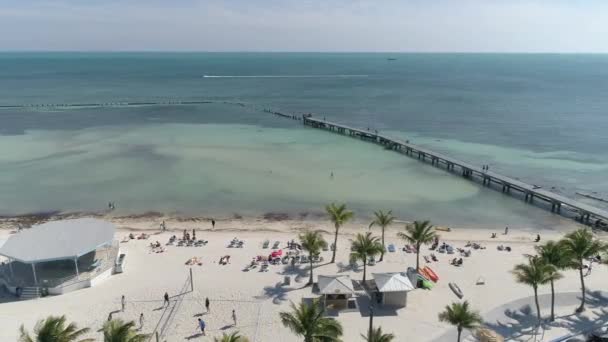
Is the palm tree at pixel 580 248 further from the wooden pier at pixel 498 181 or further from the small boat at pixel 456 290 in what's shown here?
the wooden pier at pixel 498 181

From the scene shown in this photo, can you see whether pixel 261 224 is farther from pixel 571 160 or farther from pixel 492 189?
pixel 571 160

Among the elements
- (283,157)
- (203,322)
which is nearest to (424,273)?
(203,322)

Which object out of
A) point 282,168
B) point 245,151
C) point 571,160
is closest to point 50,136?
point 245,151

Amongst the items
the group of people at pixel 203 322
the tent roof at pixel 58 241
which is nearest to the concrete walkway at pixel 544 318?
the group of people at pixel 203 322

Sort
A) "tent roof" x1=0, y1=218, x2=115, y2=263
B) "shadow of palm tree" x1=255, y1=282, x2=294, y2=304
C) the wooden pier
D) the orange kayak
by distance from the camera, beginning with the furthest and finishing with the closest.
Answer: the wooden pier → the orange kayak → "tent roof" x1=0, y1=218, x2=115, y2=263 → "shadow of palm tree" x1=255, y1=282, x2=294, y2=304

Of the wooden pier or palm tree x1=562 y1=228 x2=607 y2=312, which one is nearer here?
palm tree x1=562 y1=228 x2=607 y2=312

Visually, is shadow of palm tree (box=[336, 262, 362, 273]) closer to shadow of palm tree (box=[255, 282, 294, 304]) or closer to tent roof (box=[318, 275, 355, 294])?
tent roof (box=[318, 275, 355, 294])

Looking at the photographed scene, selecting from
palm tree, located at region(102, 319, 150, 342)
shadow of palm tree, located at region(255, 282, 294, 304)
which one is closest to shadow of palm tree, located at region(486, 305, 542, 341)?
shadow of palm tree, located at region(255, 282, 294, 304)
